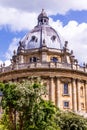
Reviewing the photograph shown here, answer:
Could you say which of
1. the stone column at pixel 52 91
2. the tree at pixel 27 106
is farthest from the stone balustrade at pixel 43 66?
the tree at pixel 27 106

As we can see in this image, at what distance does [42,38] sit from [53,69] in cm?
1075

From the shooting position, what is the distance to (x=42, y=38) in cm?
7619

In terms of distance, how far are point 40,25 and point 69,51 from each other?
29.1 feet

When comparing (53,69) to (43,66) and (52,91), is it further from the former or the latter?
(52,91)

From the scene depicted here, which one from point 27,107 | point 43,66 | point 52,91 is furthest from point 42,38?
point 27,107

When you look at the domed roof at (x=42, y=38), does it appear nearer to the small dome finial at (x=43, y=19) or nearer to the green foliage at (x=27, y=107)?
the small dome finial at (x=43, y=19)

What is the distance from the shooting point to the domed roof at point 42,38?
75125 mm

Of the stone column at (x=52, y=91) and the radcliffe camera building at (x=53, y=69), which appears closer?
the stone column at (x=52, y=91)

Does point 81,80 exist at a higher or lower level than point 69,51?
lower

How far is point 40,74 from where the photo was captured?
67.0 m

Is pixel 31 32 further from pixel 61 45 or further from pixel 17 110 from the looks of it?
pixel 17 110

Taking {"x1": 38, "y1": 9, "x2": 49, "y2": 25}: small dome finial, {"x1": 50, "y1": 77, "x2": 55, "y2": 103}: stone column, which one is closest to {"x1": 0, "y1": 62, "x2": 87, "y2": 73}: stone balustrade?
{"x1": 50, "y1": 77, "x2": 55, "y2": 103}: stone column

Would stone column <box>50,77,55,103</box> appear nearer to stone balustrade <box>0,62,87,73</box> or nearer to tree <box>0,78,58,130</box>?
stone balustrade <box>0,62,87,73</box>

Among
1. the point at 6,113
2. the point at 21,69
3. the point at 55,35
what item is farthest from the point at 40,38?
the point at 6,113
